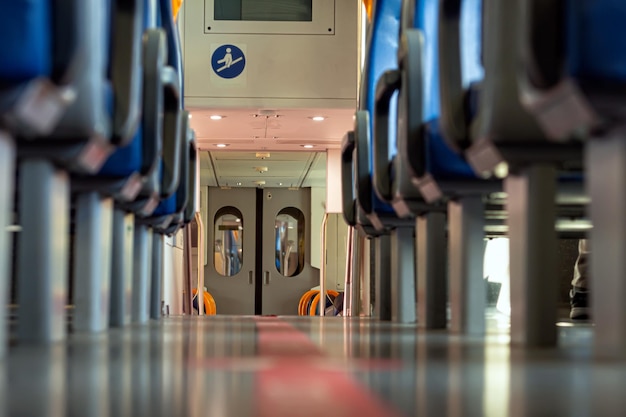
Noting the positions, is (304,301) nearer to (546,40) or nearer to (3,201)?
(3,201)

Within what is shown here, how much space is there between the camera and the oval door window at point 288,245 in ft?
49.1

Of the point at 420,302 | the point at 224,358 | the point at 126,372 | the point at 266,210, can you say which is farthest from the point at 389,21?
the point at 266,210

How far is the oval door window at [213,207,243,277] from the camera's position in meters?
15.0

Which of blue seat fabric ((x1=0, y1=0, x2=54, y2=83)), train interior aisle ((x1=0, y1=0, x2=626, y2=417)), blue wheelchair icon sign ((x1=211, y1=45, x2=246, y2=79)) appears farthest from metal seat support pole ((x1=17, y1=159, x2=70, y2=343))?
blue wheelchair icon sign ((x1=211, y1=45, x2=246, y2=79))

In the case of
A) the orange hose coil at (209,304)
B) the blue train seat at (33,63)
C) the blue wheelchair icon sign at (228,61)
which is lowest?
the orange hose coil at (209,304)

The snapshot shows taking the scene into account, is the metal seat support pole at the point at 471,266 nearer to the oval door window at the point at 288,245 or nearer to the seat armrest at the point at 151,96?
the seat armrest at the point at 151,96

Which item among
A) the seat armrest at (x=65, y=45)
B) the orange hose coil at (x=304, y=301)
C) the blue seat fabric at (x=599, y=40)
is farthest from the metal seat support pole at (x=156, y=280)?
the orange hose coil at (x=304, y=301)

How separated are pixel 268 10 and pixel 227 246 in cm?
760

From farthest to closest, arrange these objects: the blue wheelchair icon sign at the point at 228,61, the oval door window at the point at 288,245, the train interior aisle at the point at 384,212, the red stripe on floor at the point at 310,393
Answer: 1. the oval door window at the point at 288,245
2. the blue wheelchair icon sign at the point at 228,61
3. the train interior aisle at the point at 384,212
4. the red stripe on floor at the point at 310,393

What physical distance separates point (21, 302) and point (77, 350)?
1.16 feet

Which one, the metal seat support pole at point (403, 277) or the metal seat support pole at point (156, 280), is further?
the metal seat support pole at point (156, 280)

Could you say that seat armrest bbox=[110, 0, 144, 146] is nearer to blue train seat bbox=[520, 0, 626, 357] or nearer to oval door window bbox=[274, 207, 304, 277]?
blue train seat bbox=[520, 0, 626, 357]

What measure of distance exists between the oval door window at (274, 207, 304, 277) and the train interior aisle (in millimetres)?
10125

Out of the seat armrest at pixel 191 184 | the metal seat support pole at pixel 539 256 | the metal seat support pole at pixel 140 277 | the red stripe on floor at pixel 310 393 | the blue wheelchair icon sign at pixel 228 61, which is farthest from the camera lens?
the blue wheelchair icon sign at pixel 228 61
